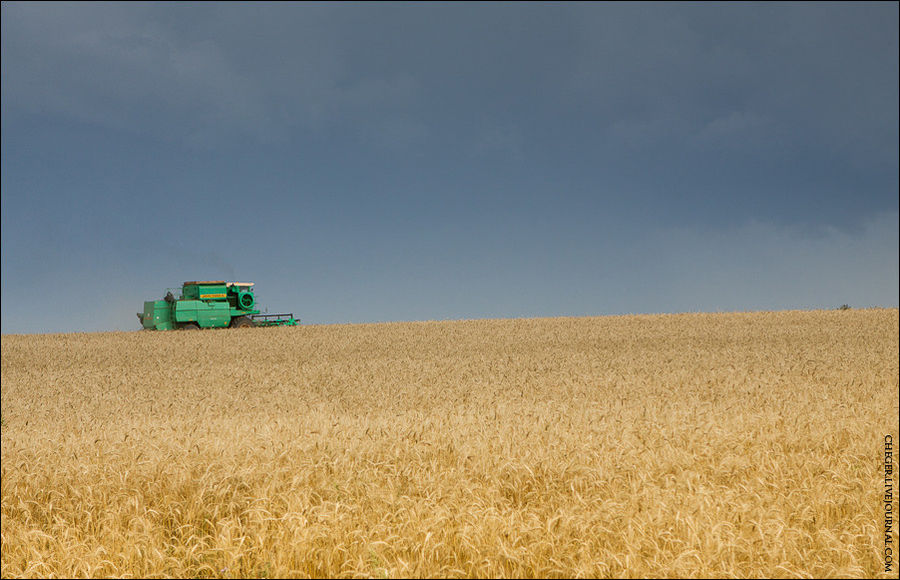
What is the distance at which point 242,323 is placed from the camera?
99.1ft

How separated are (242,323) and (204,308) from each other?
2.08m

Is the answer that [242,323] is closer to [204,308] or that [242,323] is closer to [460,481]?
[204,308]

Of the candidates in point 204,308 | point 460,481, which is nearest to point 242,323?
point 204,308

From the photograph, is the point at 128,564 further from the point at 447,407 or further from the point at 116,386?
the point at 116,386

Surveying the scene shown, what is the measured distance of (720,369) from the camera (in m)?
14.9

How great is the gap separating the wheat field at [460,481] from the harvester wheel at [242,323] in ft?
57.3

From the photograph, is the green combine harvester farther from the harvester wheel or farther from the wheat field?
the wheat field

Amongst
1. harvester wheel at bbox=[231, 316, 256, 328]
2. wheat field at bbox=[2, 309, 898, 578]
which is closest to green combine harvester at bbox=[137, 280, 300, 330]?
harvester wheel at bbox=[231, 316, 256, 328]

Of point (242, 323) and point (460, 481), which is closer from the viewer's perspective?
point (460, 481)

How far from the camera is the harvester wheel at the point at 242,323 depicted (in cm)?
3011

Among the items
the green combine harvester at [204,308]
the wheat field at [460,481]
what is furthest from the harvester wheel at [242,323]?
the wheat field at [460,481]

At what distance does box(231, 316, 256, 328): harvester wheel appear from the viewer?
30.1 meters

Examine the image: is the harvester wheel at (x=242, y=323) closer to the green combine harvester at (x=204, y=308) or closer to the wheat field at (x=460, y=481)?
the green combine harvester at (x=204, y=308)

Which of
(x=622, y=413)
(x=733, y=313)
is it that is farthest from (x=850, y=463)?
(x=733, y=313)
